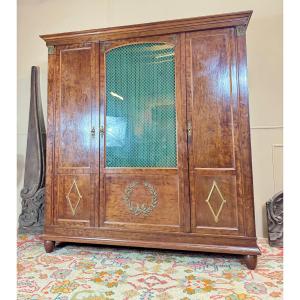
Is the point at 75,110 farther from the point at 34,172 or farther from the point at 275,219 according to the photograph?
the point at 275,219

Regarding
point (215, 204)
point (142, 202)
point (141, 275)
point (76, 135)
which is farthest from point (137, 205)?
point (76, 135)

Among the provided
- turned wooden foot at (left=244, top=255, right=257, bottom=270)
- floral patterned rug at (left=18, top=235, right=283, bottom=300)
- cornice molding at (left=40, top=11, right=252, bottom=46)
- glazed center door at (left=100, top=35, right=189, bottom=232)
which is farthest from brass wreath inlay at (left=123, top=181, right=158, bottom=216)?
cornice molding at (left=40, top=11, right=252, bottom=46)

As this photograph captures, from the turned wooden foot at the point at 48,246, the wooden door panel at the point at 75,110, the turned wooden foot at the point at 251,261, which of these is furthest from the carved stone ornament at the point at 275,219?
the turned wooden foot at the point at 48,246

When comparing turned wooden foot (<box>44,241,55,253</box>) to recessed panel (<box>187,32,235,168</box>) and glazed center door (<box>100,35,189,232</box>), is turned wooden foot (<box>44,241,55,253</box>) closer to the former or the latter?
glazed center door (<box>100,35,189,232</box>)

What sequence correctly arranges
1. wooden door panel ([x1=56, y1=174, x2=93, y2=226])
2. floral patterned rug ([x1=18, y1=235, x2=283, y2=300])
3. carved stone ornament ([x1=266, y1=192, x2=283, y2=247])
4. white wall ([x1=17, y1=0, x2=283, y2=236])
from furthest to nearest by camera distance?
white wall ([x1=17, y1=0, x2=283, y2=236]) → carved stone ornament ([x1=266, y1=192, x2=283, y2=247]) → wooden door panel ([x1=56, y1=174, x2=93, y2=226]) → floral patterned rug ([x1=18, y1=235, x2=283, y2=300])

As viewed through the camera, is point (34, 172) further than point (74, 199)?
Yes

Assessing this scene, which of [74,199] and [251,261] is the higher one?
[74,199]

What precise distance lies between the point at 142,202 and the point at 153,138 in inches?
20.2

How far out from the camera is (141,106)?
190 centimetres

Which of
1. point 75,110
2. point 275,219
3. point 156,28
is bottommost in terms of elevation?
point 275,219

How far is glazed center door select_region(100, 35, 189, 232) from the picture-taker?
1.81 m

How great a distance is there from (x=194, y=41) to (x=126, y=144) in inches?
37.7
